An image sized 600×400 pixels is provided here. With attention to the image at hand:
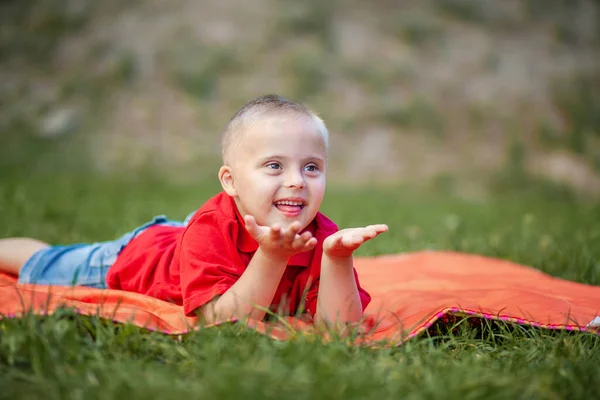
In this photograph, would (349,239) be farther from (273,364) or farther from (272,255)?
(273,364)

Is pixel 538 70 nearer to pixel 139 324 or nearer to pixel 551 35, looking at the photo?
pixel 551 35

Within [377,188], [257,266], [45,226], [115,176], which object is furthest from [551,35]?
[257,266]

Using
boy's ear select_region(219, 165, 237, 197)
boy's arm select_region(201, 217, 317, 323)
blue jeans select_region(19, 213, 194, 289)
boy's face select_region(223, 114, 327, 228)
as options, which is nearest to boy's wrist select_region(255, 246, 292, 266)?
boy's arm select_region(201, 217, 317, 323)

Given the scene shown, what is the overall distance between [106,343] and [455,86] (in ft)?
35.0

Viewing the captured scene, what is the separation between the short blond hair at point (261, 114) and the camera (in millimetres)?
1888

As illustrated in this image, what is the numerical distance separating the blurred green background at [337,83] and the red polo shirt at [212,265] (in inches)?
253

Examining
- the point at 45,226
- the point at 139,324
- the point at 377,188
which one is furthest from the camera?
the point at 377,188

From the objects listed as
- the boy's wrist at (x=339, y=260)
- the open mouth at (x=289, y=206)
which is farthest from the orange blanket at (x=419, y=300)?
the open mouth at (x=289, y=206)

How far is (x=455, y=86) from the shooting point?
11.4 metres

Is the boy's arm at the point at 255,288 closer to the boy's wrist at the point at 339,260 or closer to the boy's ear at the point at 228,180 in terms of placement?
the boy's wrist at the point at 339,260

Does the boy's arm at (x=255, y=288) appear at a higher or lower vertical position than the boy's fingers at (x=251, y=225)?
lower

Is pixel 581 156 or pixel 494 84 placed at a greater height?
pixel 494 84

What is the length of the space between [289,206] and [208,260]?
0.98 feet

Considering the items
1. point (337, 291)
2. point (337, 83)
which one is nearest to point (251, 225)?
point (337, 291)
